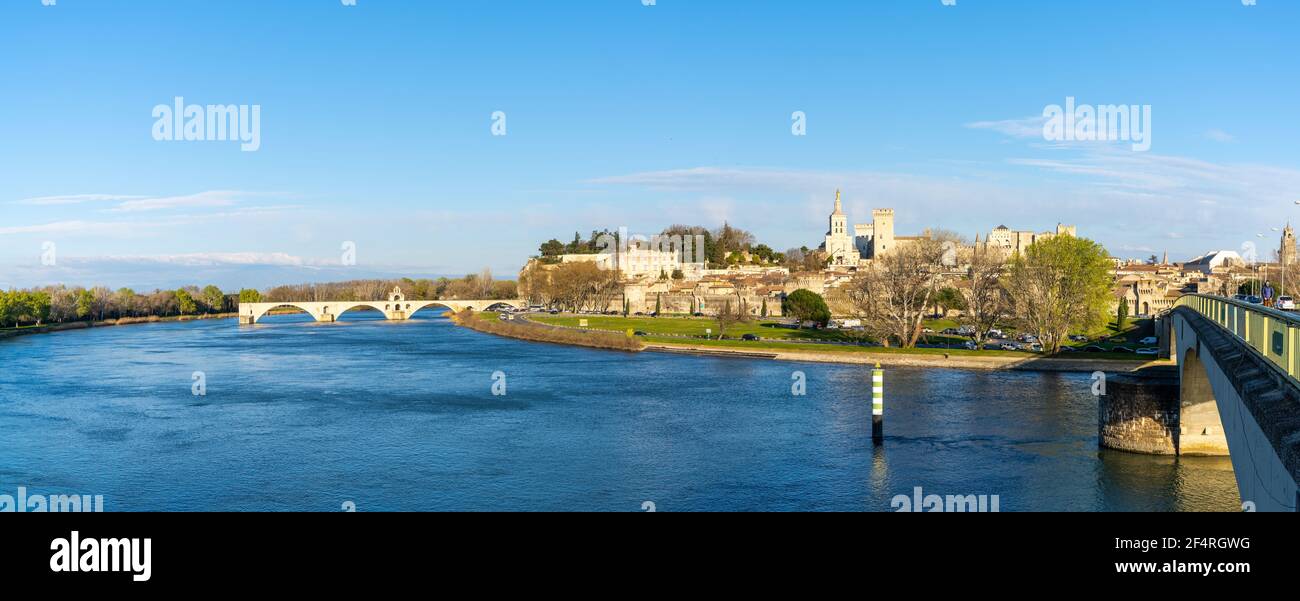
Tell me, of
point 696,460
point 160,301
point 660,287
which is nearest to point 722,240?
point 660,287

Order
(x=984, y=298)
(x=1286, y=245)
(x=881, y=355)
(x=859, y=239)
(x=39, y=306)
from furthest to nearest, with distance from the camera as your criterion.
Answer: (x=859, y=239) → (x=39, y=306) → (x=1286, y=245) → (x=984, y=298) → (x=881, y=355)

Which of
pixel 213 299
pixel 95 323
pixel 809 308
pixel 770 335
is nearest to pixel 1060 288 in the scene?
pixel 770 335

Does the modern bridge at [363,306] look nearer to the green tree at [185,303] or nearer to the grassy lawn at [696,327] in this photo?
the green tree at [185,303]

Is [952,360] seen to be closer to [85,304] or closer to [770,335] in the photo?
[770,335]

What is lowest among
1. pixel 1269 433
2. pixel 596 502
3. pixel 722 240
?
pixel 596 502

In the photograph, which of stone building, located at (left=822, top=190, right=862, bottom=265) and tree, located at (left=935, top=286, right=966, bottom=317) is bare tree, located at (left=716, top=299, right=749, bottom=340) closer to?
tree, located at (left=935, top=286, right=966, bottom=317)
